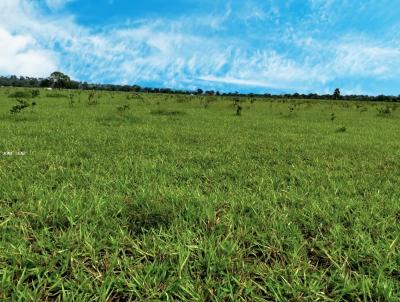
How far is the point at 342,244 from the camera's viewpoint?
10.0 feet

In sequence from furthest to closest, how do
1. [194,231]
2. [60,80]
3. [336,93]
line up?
[60,80] → [336,93] → [194,231]

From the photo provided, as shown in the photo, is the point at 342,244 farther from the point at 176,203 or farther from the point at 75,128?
the point at 75,128

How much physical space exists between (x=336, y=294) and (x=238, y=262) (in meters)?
0.69

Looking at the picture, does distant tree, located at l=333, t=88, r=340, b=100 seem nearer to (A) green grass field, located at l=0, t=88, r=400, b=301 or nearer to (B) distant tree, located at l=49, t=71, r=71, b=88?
(B) distant tree, located at l=49, t=71, r=71, b=88

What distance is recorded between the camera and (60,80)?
79.6m

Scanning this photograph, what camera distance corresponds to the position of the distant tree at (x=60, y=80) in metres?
79.2

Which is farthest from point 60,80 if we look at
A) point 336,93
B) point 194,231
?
point 194,231

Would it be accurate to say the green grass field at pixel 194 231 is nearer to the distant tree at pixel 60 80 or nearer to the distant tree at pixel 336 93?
the distant tree at pixel 336 93

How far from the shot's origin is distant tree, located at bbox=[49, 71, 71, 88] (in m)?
79.2

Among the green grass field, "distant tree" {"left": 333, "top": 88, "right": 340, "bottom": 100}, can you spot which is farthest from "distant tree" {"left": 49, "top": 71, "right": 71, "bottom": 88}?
the green grass field

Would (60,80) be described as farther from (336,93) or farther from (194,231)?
(194,231)

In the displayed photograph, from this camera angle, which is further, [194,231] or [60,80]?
[60,80]

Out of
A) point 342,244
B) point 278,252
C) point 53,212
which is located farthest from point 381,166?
point 53,212

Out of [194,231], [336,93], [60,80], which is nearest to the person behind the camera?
[194,231]
